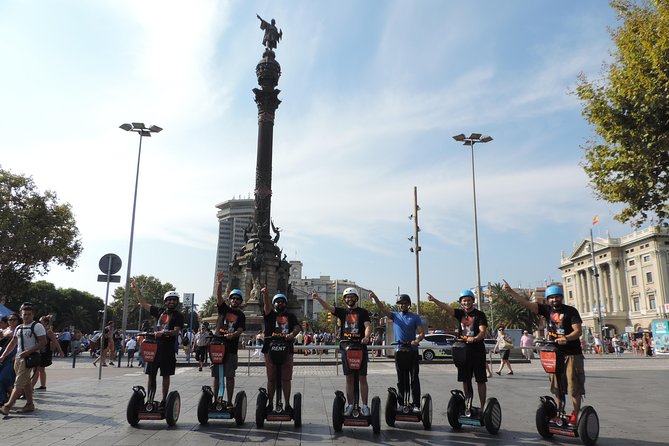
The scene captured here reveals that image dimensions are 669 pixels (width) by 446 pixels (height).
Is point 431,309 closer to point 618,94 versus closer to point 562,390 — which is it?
point 618,94

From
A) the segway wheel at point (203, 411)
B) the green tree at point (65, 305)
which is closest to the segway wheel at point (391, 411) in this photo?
the segway wheel at point (203, 411)

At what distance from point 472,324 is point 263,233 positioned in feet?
111

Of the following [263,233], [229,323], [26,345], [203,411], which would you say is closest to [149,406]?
[203,411]

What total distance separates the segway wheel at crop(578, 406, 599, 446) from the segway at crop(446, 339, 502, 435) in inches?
43.8

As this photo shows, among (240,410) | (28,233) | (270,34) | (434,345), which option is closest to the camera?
(240,410)

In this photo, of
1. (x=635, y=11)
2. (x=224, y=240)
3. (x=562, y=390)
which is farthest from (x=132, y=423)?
(x=224, y=240)

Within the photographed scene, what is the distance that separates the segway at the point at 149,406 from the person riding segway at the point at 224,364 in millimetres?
411

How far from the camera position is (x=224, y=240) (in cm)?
16812

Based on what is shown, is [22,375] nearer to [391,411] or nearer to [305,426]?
[305,426]

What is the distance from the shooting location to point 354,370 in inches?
270

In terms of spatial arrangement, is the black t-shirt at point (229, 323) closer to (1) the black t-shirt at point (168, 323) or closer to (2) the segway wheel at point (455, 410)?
(1) the black t-shirt at point (168, 323)

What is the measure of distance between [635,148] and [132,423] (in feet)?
45.3

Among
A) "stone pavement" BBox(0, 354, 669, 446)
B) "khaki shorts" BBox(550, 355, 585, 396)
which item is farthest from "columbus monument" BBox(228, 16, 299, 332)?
"khaki shorts" BBox(550, 355, 585, 396)

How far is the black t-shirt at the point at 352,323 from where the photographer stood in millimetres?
7152
